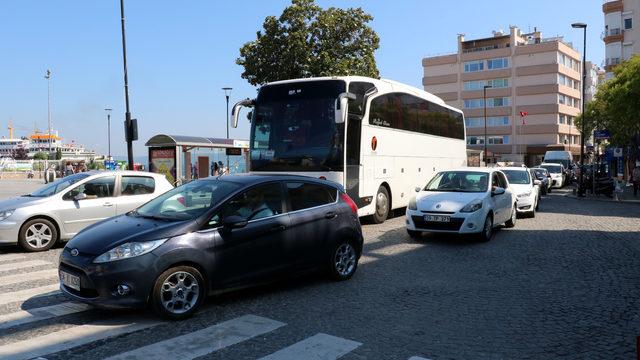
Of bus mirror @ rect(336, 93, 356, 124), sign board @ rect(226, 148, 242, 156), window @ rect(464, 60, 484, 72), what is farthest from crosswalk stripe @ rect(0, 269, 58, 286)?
window @ rect(464, 60, 484, 72)

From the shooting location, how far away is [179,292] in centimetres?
572

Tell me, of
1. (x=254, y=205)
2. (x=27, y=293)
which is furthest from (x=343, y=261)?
(x=27, y=293)

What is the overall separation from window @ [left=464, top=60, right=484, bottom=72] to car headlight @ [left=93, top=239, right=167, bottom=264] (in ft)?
269

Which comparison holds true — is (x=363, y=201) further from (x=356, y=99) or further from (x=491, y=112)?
(x=491, y=112)

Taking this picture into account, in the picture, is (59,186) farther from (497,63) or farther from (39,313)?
(497,63)

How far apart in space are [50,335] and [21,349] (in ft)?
1.27

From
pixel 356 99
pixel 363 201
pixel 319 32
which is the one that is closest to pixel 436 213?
pixel 363 201

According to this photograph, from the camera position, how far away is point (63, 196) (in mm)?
10539

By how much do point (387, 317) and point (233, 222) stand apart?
1.98 meters

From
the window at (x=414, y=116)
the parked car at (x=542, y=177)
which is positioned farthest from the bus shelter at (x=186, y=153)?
the parked car at (x=542, y=177)

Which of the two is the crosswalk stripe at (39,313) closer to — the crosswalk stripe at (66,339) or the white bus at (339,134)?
the crosswalk stripe at (66,339)

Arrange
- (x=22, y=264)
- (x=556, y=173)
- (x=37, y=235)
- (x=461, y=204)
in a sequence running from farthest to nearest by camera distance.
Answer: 1. (x=556, y=173)
2. (x=461, y=204)
3. (x=37, y=235)
4. (x=22, y=264)

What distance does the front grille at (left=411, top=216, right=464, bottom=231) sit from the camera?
10.7 metres

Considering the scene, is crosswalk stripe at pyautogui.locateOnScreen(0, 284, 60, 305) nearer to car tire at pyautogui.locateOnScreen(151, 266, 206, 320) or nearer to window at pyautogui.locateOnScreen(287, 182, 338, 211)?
car tire at pyautogui.locateOnScreen(151, 266, 206, 320)
